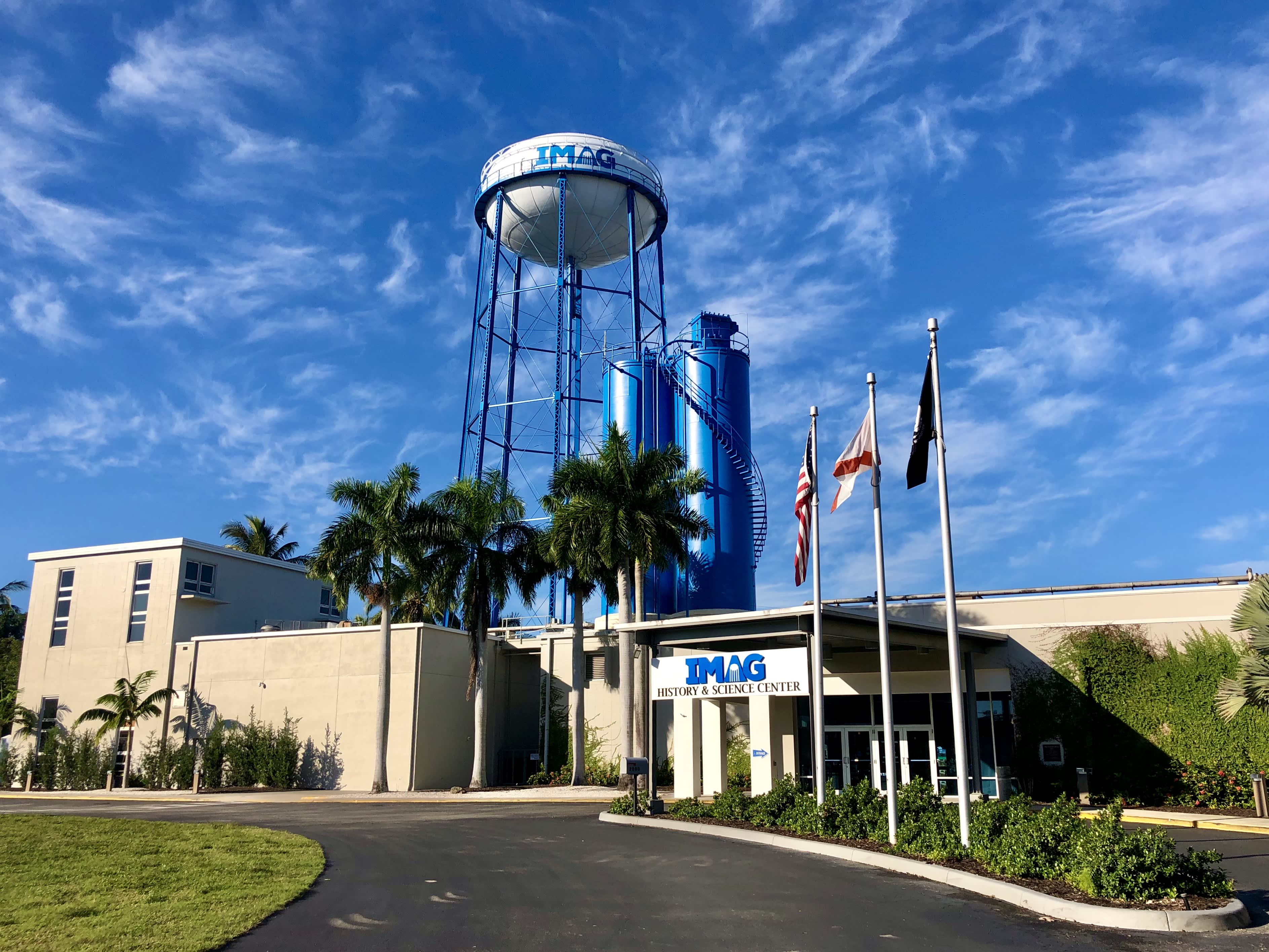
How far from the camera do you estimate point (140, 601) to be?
42.8 meters

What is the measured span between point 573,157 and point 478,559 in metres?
19.9

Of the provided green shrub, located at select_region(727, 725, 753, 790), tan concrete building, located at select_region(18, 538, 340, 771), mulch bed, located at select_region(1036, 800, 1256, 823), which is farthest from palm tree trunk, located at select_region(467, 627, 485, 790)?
mulch bed, located at select_region(1036, 800, 1256, 823)

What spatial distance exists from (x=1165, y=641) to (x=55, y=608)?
141ft

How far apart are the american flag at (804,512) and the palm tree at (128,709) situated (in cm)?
3015

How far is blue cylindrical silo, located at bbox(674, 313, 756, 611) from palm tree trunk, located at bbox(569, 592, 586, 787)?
21.7 ft

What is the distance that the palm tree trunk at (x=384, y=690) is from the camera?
3491 centimetres

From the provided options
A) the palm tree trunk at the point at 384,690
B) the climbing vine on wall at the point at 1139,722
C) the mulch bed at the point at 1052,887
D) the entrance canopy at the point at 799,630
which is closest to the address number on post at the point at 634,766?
the entrance canopy at the point at 799,630

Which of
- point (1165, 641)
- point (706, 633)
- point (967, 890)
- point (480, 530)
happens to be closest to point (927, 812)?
point (967, 890)

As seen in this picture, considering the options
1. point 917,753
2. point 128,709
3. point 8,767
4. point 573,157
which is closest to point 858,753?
point 917,753

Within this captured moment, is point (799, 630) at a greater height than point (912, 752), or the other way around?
point (799, 630)

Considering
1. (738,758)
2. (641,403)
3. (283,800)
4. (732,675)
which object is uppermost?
(641,403)

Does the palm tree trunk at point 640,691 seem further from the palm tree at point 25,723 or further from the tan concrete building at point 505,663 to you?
the palm tree at point 25,723

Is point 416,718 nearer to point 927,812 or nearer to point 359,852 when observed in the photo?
point 359,852

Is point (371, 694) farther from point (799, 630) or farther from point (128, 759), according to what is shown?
point (799, 630)
